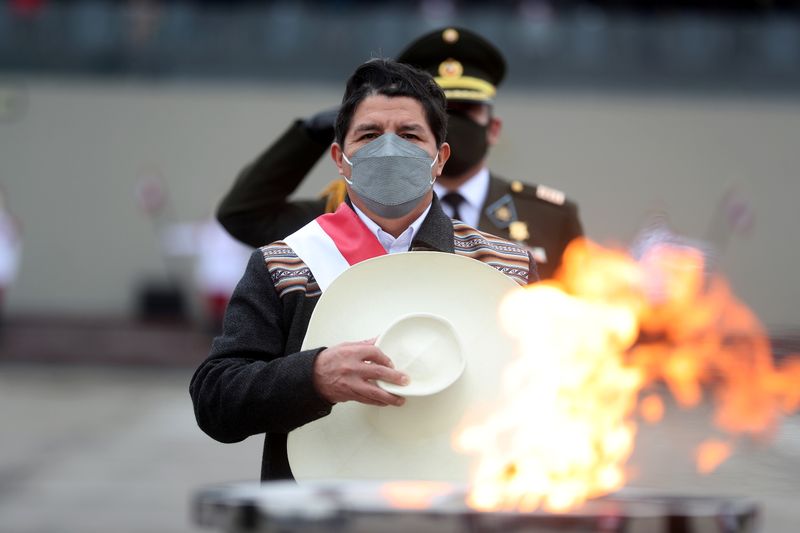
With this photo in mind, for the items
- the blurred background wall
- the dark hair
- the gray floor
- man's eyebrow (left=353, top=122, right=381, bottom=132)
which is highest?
the blurred background wall

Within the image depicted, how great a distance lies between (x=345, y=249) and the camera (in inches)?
97.4

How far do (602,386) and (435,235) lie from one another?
0.43 meters

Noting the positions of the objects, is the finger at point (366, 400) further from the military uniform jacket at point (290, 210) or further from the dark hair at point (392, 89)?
the military uniform jacket at point (290, 210)

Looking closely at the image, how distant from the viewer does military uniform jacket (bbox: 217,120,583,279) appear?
354cm

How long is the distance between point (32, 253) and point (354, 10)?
6.12m

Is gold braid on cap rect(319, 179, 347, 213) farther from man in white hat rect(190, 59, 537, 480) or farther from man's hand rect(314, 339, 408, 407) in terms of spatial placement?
man's hand rect(314, 339, 408, 407)

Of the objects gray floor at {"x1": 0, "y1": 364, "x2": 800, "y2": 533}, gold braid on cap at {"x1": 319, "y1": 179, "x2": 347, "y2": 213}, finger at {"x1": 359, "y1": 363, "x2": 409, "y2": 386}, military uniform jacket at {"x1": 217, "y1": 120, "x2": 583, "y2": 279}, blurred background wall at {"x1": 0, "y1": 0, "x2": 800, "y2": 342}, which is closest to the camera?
finger at {"x1": 359, "y1": 363, "x2": 409, "y2": 386}

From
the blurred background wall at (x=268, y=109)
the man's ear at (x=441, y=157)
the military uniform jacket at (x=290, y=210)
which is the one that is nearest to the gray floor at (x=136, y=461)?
the man's ear at (x=441, y=157)

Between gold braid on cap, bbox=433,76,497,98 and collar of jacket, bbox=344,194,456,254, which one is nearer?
collar of jacket, bbox=344,194,456,254

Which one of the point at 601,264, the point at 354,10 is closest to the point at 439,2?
the point at 354,10

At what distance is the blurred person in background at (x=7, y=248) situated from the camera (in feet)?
56.4

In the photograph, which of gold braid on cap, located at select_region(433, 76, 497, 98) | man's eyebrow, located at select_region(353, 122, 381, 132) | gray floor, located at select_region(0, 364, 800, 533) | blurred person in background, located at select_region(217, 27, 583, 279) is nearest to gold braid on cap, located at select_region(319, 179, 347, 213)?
blurred person in background, located at select_region(217, 27, 583, 279)

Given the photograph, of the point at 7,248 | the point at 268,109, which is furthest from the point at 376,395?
the point at 268,109

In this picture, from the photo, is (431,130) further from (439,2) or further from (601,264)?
(439,2)
